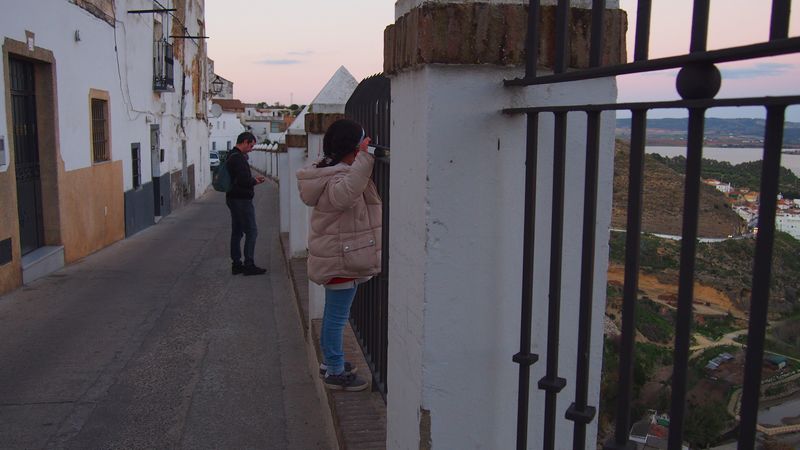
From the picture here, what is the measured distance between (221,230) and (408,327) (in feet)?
40.6

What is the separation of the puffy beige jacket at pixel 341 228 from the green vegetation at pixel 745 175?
1.65 meters

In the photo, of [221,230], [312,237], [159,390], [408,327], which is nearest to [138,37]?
[221,230]

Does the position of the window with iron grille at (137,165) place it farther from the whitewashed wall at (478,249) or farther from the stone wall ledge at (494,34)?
the stone wall ledge at (494,34)

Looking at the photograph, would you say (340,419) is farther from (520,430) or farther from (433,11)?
(433,11)

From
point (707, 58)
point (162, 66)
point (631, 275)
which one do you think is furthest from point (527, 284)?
point (162, 66)

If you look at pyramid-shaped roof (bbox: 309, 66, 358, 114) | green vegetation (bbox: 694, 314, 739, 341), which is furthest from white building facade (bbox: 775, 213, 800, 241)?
pyramid-shaped roof (bbox: 309, 66, 358, 114)

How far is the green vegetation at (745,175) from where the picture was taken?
1160 millimetres

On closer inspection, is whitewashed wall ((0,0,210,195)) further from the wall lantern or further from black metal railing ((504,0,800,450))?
the wall lantern

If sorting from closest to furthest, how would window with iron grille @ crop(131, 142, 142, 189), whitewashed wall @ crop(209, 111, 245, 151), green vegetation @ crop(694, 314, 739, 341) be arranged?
green vegetation @ crop(694, 314, 739, 341), window with iron grille @ crop(131, 142, 142, 189), whitewashed wall @ crop(209, 111, 245, 151)

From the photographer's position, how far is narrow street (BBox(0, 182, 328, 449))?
4145 millimetres

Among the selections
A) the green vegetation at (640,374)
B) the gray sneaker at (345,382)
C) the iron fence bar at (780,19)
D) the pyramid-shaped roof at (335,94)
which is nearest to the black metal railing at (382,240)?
the gray sneaker at (345,382)

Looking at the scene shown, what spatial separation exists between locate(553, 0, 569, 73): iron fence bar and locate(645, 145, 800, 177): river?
10.4 inches

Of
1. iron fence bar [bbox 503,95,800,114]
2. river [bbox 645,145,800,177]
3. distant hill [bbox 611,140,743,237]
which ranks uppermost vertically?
iron fence bar [bbox 503,95,800,114]

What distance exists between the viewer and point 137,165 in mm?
14891
